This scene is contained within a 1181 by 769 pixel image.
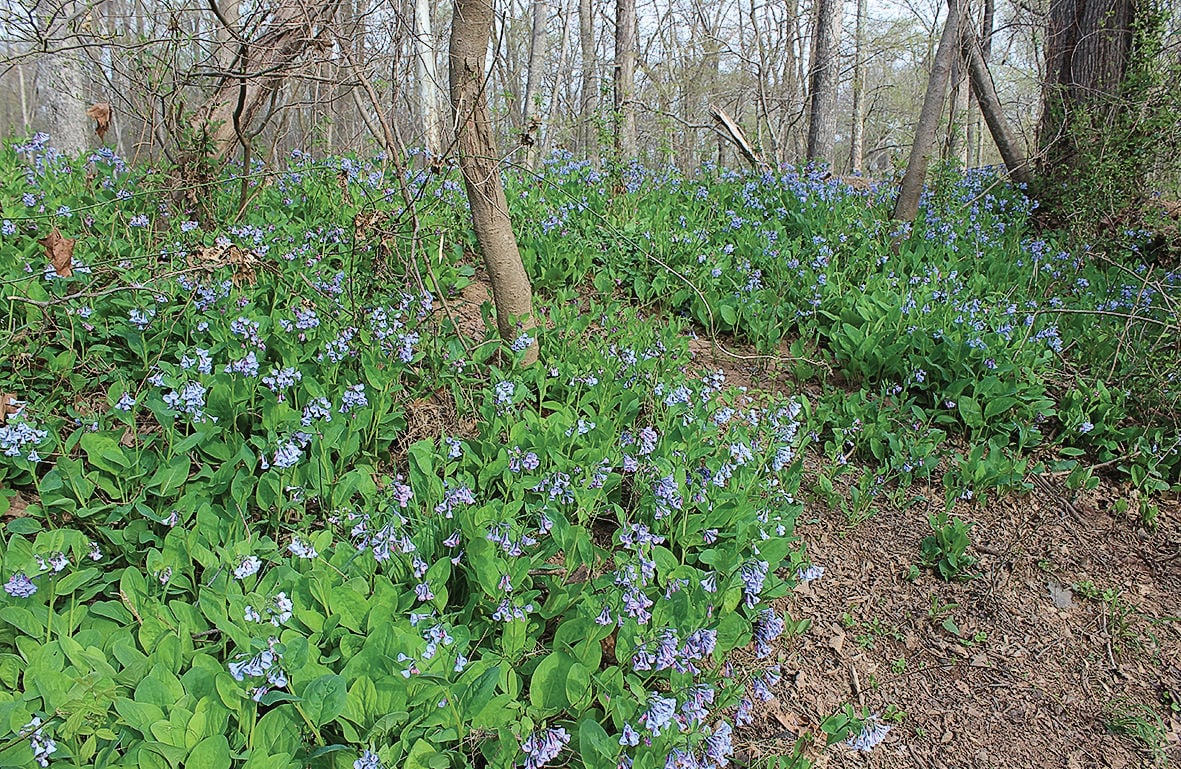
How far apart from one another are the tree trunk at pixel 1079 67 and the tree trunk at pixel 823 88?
2299mm

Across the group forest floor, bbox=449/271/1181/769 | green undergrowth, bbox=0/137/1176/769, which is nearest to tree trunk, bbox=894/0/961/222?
green undergrowth, bbox=0/137/1176/769

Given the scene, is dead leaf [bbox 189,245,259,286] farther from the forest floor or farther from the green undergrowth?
the forest floor

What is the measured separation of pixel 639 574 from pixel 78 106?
669cm

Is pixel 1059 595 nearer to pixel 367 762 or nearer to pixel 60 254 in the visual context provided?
pixel 367 762

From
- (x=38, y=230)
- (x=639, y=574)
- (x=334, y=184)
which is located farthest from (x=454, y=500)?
(x=334, y=184)

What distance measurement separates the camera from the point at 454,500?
200 centimetres

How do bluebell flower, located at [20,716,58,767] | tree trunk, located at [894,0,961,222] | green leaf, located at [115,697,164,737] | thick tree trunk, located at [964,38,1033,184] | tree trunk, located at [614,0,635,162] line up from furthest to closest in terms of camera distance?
tree trunk, located at [614,0,635,162] < thick tree trunk, located at [964,38,1033,184] < tree trunk, located at [894,0,961,222] < green leaf, located at [115,697,164,737] < bluebell flower, located at [20,716,58,767]

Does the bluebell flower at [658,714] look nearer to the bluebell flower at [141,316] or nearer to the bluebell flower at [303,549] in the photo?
the bluebell flower at [303,549]

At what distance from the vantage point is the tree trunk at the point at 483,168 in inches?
104

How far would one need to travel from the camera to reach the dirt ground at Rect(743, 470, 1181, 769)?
1.95 m

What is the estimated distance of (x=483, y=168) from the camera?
2.77m

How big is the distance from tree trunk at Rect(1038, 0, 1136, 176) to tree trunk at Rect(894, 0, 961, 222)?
0.81 meters

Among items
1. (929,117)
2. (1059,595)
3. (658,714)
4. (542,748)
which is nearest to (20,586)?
(542,748)

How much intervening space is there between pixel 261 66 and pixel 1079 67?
523 centimetres
